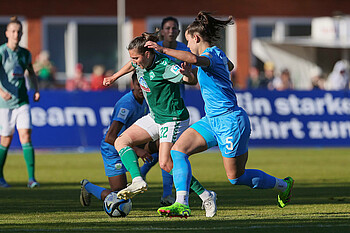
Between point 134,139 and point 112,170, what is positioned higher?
point 134,139

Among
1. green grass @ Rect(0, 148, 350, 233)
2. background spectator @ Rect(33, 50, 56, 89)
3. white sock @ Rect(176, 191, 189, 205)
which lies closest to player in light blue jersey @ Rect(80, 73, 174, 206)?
green grass @ Rect(0, 148, 350, 233)

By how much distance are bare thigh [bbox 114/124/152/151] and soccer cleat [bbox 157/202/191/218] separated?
109 cm

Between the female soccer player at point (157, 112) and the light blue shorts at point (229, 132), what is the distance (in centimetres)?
48

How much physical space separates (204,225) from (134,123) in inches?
70.5

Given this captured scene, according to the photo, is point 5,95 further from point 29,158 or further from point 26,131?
point 29,158

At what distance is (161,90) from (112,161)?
3.87ft

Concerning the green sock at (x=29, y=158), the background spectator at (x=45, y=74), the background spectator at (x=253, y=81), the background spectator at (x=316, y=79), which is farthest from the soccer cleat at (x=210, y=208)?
the background spectator at (x=253, y=81)

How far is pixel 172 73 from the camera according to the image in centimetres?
827

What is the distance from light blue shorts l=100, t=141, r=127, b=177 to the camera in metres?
9.12

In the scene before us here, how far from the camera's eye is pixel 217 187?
11.7 meters

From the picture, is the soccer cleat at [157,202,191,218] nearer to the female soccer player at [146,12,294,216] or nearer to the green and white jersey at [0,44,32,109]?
the female soccer player at [146,12,294,216]

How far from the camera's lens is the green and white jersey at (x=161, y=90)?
331 inches

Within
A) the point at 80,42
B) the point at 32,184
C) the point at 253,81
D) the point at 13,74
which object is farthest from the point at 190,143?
the point at 80,42

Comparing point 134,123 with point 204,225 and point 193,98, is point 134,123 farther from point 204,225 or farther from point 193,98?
point 193,98
